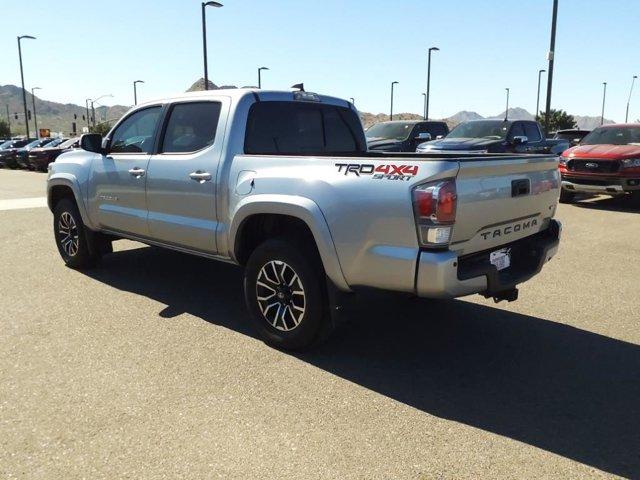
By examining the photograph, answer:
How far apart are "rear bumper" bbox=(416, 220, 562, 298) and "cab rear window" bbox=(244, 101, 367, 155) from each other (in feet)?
6.22

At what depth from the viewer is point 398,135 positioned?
1590 centimetres

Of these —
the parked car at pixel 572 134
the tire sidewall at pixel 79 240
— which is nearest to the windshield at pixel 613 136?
the parked car at pixel 572 134

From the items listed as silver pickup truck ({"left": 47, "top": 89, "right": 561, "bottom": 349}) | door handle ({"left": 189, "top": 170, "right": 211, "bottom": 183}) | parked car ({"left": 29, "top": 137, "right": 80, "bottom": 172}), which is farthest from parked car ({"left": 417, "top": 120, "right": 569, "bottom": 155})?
parked car ({"left": 29, "top": 137, "right": 80, "bottom": 172})

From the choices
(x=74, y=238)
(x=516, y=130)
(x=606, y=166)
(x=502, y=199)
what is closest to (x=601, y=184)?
(x=606, y=166)

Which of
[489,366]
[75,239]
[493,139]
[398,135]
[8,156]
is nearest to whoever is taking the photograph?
[489,366]

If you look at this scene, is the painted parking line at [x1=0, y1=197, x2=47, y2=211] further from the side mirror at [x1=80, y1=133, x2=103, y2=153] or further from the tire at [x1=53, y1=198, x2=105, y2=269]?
the side mirror at [x1=80, y1=133, x2=103, y2=153]

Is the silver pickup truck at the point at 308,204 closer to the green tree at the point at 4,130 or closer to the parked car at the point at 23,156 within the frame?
the parked car at the point at 23,156

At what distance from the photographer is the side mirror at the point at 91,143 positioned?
5.77 meters

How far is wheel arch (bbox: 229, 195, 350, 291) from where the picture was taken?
3713mm

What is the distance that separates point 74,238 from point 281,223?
3.41 metres

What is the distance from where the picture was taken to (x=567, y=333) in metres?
4.57

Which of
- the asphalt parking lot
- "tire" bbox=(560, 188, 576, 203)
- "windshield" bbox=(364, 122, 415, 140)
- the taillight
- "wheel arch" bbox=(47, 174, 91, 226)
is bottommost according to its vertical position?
the asphalt parking lot

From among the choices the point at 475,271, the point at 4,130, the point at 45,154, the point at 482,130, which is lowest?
the point at 45,154

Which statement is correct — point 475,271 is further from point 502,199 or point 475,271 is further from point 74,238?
point 74,238
